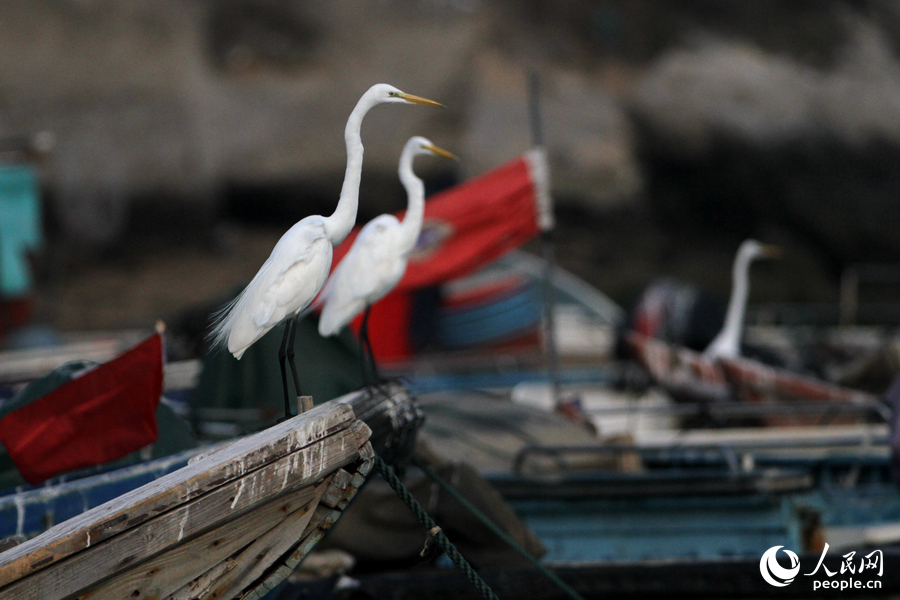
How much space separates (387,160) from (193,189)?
17.9 ft

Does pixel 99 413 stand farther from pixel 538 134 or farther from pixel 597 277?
pixel 597 277

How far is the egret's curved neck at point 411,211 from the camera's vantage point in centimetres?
369

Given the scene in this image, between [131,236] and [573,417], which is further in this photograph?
[131,236]

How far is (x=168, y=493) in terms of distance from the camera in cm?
191

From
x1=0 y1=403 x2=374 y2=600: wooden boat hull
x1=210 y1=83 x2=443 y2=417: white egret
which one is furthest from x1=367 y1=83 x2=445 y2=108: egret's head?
x1=0 y1=403 x2=374 y2=600: wooden boat hull

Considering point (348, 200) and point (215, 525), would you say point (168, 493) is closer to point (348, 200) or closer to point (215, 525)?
point (215, 525)

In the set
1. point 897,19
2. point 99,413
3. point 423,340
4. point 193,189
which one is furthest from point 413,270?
point 897,19

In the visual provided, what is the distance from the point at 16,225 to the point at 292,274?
1094 cm

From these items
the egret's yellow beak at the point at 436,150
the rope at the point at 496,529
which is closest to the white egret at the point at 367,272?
the egret's yellow beak at the point at 436,150

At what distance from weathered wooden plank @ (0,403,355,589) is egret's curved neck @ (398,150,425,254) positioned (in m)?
1.56

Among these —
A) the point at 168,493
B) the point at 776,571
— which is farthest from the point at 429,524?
the point at 776,571

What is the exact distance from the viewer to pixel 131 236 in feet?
79.5

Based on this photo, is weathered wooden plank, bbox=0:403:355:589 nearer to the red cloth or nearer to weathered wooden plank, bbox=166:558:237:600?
weathered wooden plank, bbox=166:558:237:600

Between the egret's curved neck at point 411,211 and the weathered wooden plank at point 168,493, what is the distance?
1.56m
